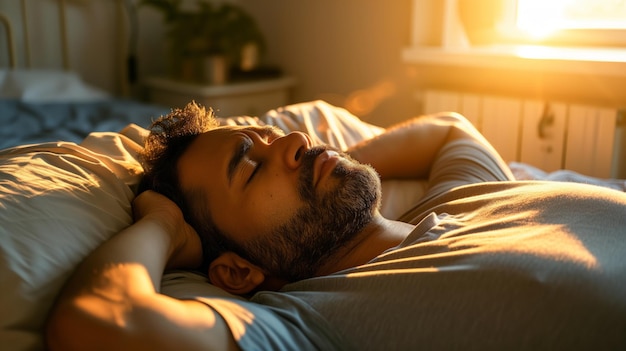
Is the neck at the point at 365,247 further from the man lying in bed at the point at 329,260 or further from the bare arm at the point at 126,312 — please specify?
the bare arm at the point at 126,312

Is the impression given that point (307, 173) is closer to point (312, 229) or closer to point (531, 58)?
point (312, 229)

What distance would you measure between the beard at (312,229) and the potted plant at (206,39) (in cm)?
179

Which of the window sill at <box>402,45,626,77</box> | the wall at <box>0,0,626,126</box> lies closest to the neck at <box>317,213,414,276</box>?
the window sill at <box>402,45,626,77</box>

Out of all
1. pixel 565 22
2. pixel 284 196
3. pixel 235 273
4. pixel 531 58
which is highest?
pixel 565 22

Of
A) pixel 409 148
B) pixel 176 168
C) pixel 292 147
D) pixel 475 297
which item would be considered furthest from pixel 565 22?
pixel 475 297

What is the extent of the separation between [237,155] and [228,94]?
5.52 feet

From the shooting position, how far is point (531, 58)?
2010 mm

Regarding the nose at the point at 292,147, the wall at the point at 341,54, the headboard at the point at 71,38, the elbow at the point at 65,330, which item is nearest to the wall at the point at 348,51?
the wall at the point at 341,54

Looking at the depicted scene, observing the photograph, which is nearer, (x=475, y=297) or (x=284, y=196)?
(x=475, y=297)

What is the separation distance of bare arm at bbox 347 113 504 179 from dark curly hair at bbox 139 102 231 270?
0.41 metres

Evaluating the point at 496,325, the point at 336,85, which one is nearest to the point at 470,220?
the point at 496,325

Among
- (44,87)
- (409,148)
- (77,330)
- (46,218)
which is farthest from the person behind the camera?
(44,87)

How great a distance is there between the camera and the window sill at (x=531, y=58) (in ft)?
6.14

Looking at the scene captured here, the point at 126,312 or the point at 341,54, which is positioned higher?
the point at 341,54
